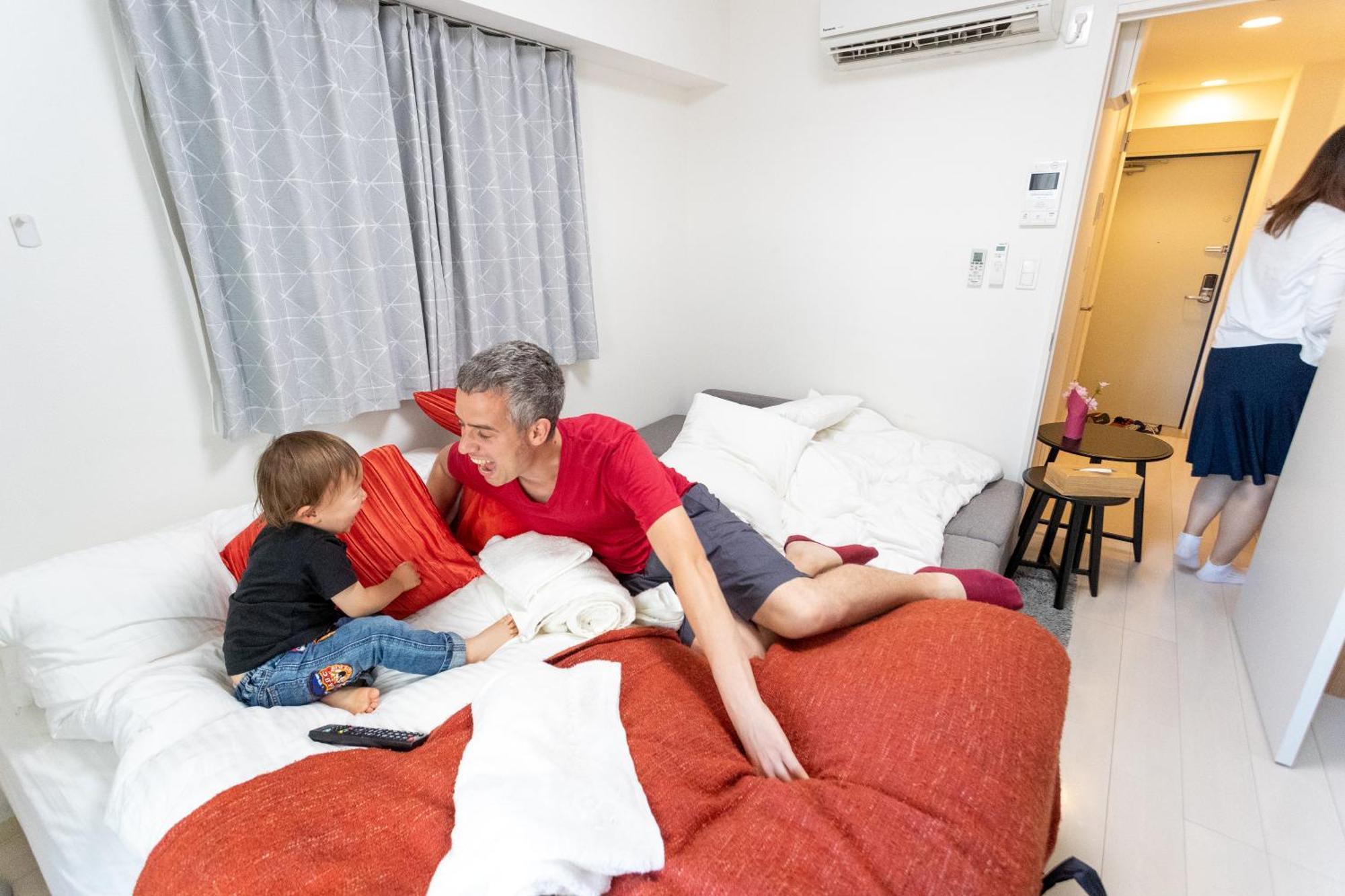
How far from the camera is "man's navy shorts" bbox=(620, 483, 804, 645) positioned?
142 centimetres

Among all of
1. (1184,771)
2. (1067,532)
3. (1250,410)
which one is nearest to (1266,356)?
(1250,410)

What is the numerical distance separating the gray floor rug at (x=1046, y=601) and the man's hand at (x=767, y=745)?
1.45 meters

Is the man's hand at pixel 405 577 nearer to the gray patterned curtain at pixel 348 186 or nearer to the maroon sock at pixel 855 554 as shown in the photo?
the gray patterned curtain at pixel 348 186

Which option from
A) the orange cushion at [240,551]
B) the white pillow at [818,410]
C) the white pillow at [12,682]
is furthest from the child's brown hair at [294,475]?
the white pillow at [818,410]

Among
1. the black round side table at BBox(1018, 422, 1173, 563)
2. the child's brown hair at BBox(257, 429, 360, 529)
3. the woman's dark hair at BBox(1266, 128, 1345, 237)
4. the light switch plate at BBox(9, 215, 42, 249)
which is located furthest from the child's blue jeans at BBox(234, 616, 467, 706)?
the woman's dark hair at BBox(1266, 128, 1345, 237)

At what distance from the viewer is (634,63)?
243 cm

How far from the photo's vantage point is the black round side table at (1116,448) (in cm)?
229

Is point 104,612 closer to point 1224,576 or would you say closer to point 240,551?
point 240,551

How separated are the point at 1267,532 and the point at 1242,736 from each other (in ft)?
2.35

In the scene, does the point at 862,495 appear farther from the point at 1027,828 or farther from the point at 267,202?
the point at 267,202

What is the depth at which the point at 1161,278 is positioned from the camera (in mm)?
4242

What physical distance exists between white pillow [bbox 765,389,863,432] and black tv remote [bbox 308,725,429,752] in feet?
5.82

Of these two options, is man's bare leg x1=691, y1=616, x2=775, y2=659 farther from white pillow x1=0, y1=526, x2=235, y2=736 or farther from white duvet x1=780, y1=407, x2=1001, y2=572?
white pillow x1=0, y1=526, x2=235, y2=736

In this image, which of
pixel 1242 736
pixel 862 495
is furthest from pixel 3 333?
pixel 1242 736
